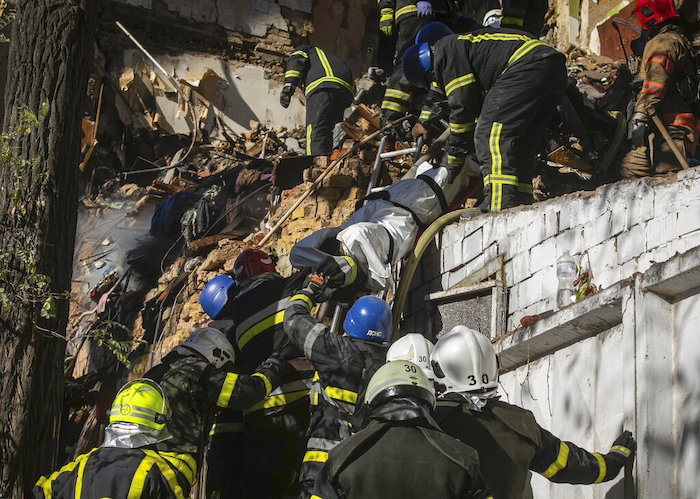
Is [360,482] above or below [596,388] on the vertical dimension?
below

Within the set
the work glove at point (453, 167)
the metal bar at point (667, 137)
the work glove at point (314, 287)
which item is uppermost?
the metal bar at point (667, 137)

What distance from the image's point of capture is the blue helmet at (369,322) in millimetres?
4246

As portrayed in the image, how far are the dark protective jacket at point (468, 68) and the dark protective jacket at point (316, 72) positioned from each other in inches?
125

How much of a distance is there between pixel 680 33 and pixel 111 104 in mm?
9756

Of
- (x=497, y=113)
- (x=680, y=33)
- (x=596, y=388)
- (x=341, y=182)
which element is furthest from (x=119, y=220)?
(x=596, y=388)

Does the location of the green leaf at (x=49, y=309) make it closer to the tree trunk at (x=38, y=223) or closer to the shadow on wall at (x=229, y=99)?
the tree trunk at (x=38, y=223)

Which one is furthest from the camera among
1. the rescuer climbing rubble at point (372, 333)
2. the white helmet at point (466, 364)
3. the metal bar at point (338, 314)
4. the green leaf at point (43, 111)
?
the metal bar at point (338, 314)

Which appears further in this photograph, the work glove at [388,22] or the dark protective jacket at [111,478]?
the work glove at [388,22]

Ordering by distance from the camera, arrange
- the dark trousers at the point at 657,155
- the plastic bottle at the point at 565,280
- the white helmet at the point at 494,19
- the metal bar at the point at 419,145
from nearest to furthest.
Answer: the plastic bottle at the point at 565,280 → the dark trousers at the point at 657,155 → the metal bar at the point at 419,145 → the white helmet at the point at 494,19

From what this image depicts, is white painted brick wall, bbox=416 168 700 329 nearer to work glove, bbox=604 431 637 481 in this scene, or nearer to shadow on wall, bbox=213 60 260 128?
work glove, bbox=604 431 637 481

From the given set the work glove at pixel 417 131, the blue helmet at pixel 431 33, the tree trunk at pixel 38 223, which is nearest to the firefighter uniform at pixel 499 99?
the blue helmet at pixel 431 33

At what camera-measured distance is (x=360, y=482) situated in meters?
2.83

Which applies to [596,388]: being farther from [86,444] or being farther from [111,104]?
[111,104]

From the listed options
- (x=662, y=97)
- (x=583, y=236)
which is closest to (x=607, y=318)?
(x=583, y=236)
